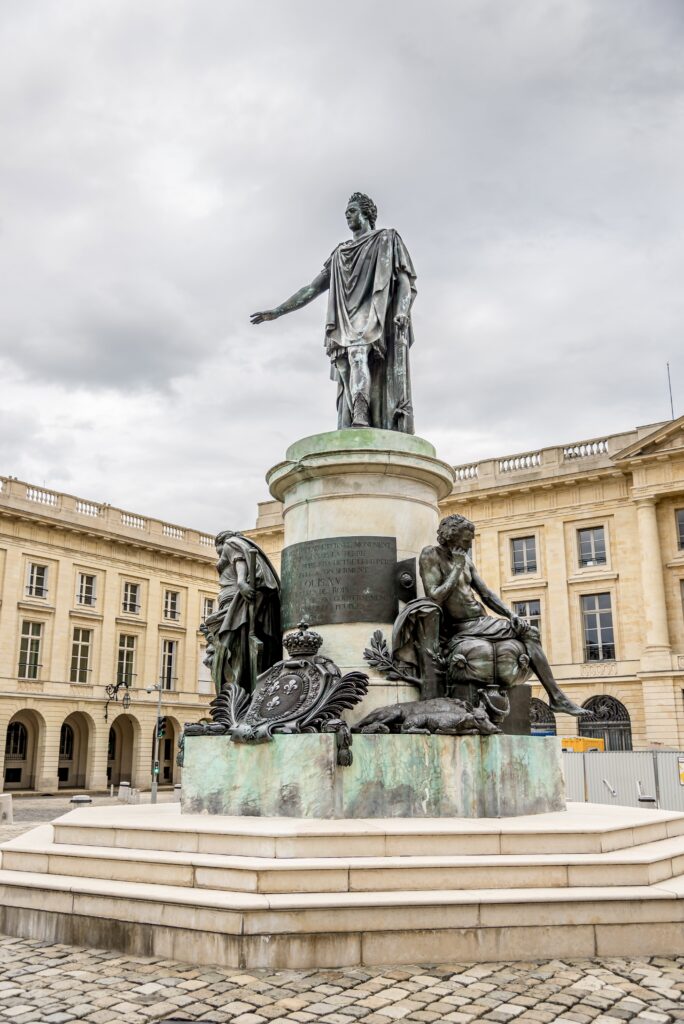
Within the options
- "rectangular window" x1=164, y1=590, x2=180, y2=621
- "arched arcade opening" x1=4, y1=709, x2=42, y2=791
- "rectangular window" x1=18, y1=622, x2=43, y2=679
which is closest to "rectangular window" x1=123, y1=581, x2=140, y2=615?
"rectangular window" x1=164, y1=590, x2=180, y2=621

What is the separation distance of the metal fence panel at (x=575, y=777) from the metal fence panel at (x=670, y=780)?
174cm

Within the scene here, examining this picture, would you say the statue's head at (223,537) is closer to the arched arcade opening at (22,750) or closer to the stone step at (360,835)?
the stone step at (360,835)

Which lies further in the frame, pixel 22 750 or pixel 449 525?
pixel 22 750

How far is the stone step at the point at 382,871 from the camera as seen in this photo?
17.8 ft

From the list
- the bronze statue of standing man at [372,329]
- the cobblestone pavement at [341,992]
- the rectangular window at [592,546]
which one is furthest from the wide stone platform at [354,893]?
the rectangular window at [592,546]

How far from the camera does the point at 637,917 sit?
5.43 metres

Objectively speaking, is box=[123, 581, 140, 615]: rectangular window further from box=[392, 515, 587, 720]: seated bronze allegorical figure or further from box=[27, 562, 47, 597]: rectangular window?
box=[392, 515, 587, 720]: seated bronze allegorical figure

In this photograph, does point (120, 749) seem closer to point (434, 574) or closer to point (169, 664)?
point (169, 664)

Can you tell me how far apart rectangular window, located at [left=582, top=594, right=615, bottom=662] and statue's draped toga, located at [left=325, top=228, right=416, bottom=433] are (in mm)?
32174

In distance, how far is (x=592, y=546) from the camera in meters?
40.6

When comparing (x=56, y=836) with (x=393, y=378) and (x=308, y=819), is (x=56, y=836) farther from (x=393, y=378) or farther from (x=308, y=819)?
(x=393, y=378)

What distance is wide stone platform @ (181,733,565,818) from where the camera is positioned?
273 inches

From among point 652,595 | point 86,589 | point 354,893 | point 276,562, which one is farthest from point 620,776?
point 86,589

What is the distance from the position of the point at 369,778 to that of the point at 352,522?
8.55ft
